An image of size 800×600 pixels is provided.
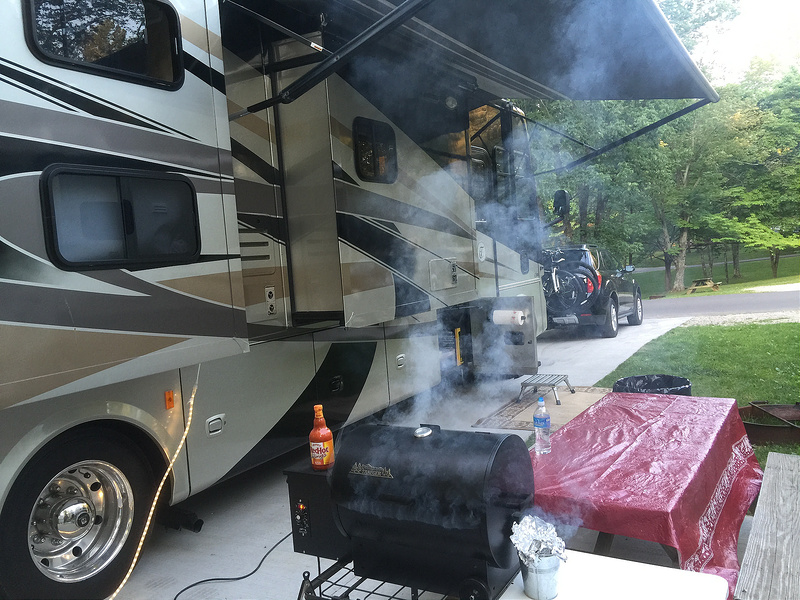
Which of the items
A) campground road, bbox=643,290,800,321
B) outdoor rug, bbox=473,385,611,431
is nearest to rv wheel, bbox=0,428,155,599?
outdoor rug, bbox=473,385,611,431

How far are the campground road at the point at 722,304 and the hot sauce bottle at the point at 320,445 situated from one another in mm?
9031

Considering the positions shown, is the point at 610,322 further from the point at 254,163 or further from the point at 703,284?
the point at 254,163

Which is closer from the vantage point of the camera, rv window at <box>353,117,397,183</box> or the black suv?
rv window at <box>353,117,397,183</box>

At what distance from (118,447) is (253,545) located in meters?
0.86

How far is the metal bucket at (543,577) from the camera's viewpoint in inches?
62.9

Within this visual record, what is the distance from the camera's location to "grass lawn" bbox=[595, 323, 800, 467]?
17.6 feet

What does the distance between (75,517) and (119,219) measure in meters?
1.26

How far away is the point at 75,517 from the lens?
2643 millimetres

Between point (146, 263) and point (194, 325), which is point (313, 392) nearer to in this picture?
point (194, 325)

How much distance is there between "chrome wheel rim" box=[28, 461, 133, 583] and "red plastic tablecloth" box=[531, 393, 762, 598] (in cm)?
184

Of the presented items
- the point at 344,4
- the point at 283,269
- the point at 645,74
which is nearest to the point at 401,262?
the point at 283,269

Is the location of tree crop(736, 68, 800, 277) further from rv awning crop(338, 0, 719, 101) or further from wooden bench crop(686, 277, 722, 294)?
rv awning crop(338, 0, 719, 101)


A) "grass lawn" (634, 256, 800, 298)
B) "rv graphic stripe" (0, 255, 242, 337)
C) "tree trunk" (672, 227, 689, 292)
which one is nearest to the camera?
"rv graphic stripe" (0, 255, 242, 337)

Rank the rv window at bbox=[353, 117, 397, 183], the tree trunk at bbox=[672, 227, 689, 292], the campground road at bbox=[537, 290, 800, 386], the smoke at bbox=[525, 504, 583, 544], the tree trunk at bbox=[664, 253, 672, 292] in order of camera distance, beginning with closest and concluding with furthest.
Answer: the smoke at bbox=[525, 504, 583, 544] → the rv window at bbox=[353, 117, 397, 183] → the campground road at bbox=[537, 290, 800, 386] → the tree trunk at bbox=[672, 227, 689, 292] → the tree trunk at bbox=[664, 253, 672, 292]
